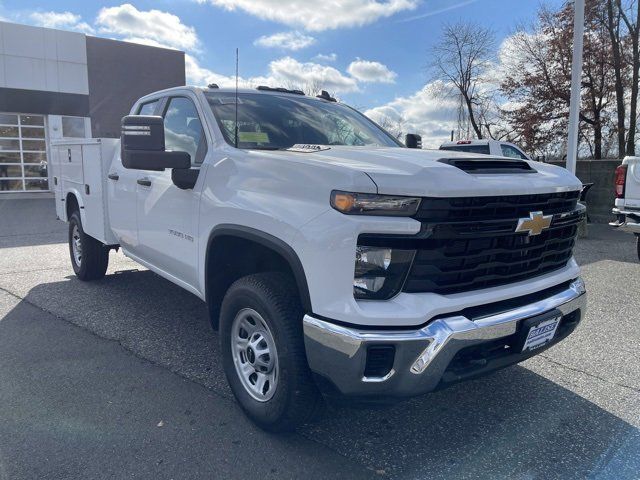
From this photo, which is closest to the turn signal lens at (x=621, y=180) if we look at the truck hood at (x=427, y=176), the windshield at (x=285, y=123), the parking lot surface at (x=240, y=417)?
the parking lot surface at (x=240, y=417)

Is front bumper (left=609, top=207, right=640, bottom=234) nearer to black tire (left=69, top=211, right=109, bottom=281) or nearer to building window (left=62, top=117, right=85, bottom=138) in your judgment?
black tire (left=69, top=211, right=109, bottom=281)

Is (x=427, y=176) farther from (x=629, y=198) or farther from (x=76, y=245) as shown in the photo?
(x=629, y=198)

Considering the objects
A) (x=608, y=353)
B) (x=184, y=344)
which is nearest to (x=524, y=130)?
(x=608, y=353)

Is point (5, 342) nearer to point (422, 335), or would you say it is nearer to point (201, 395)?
point (201, 395)

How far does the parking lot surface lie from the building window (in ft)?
59.4

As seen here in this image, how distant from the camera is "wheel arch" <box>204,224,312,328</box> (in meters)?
2.55

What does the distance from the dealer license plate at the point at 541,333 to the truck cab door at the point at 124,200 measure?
3.34m

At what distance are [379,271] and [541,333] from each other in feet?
3.57

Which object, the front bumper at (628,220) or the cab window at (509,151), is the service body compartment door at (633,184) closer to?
the front bumper at (628,220)

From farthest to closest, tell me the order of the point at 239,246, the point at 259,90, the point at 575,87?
the point at 575,87 → the point at 259,90 → the point at 239,246

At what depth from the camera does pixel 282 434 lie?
9.53 ft

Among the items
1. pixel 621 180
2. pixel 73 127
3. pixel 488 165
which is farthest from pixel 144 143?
pixel 73 127

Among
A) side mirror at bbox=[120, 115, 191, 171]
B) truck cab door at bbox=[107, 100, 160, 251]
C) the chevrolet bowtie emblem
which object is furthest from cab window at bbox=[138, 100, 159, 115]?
the chevrolet bowtie emblem

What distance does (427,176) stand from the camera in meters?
2.41
